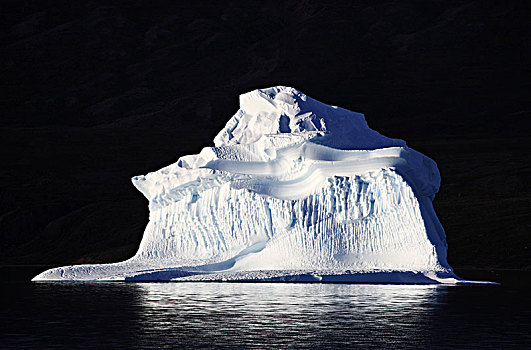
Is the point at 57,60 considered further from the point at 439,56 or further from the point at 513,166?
the point at 513,166

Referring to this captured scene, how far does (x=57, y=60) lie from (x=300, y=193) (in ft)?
494

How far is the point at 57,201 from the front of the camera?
78250 millimetres

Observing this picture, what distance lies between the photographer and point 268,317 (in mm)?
20875

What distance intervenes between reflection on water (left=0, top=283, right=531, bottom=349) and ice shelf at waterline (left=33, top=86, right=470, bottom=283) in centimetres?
119

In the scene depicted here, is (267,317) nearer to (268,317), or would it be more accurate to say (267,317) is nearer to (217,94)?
(268,317)

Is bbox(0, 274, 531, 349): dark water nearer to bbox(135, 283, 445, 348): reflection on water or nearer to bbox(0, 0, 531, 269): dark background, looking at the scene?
bbox(135, 283, 445, 348): reflection on water

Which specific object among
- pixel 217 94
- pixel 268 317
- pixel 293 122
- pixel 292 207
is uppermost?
pixel 217 94

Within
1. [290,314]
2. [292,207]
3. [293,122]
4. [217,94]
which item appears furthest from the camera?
[217,94]

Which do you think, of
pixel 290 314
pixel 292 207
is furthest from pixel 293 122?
pixel 290 314

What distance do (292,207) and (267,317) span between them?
1067 centimetres

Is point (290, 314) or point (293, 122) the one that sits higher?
point (293, 122)

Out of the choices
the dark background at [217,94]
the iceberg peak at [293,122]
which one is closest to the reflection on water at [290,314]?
the iceberg peak at [293,122]

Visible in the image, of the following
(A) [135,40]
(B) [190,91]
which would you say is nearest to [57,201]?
(B) [190,91]

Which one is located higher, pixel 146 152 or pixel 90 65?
pixel 90 65
